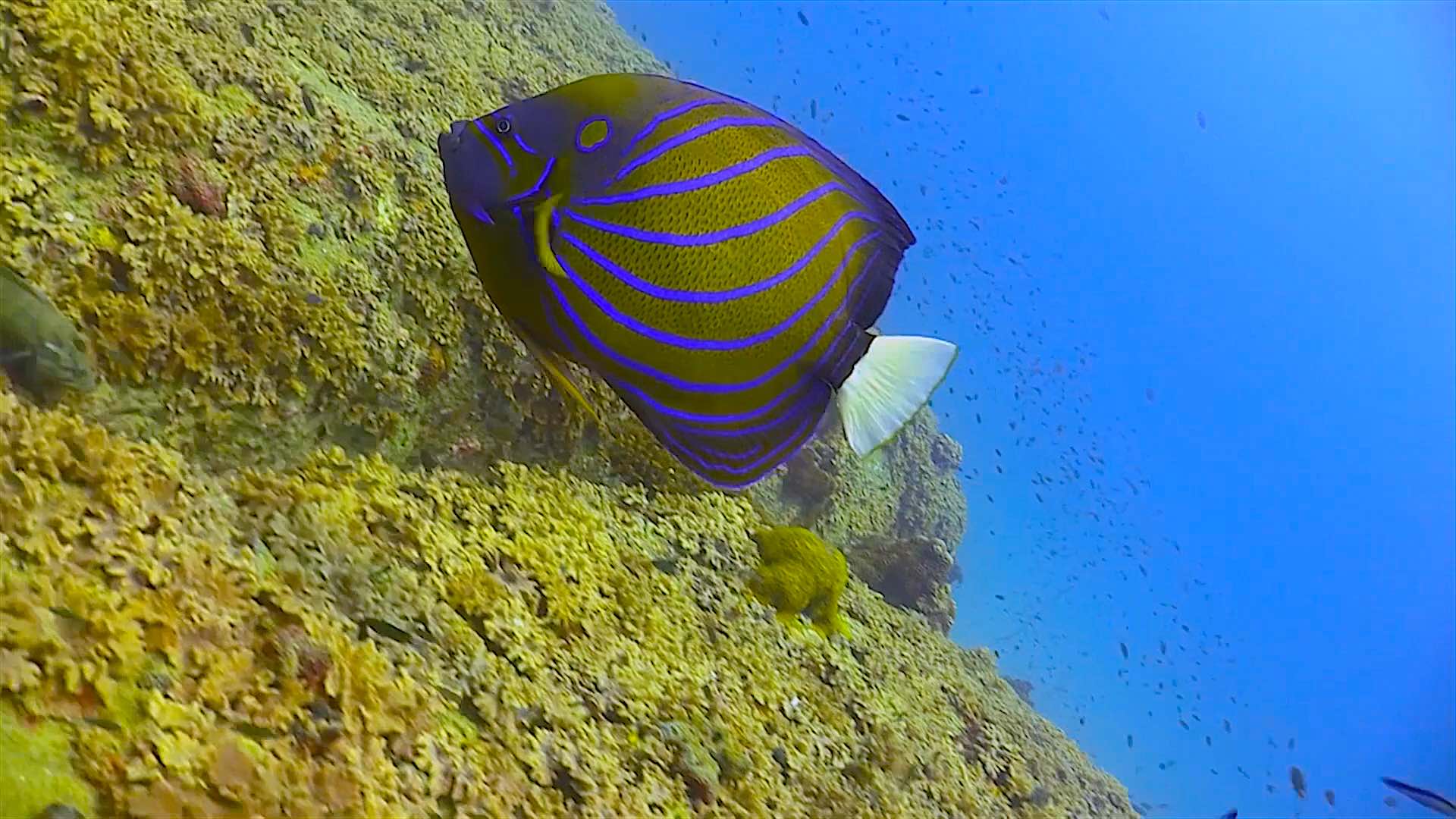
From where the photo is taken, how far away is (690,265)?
3.78ft

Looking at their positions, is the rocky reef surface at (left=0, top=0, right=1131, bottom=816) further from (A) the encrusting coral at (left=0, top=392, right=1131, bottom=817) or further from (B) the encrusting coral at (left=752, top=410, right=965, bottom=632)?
(B) the encrusting coral at (left=752, top=410, right=965, bottom=632)

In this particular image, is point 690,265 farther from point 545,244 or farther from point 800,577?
point 800,577

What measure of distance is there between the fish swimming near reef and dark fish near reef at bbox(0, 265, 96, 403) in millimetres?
1581

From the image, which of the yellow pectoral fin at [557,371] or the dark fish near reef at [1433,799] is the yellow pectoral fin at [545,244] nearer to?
the yellow pectoral fin at [557,371]

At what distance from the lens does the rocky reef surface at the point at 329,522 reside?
64.7 inches

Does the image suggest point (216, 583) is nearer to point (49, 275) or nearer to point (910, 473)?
point (49, 275)

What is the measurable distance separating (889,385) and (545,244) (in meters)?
0.49

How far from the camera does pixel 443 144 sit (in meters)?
1.13

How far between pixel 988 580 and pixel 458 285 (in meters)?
14.6

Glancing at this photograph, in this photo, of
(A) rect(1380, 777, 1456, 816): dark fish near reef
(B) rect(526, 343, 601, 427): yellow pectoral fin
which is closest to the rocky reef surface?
(B) rect(526, 343, 601, 427): yellow pectoral fin

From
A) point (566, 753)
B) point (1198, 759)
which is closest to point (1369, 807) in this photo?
point (1198, 759)

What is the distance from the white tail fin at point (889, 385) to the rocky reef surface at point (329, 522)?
4.00 ft

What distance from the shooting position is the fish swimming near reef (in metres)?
1.10

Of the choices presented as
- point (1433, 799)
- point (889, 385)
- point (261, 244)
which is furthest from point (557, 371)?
point (1433, 799)
